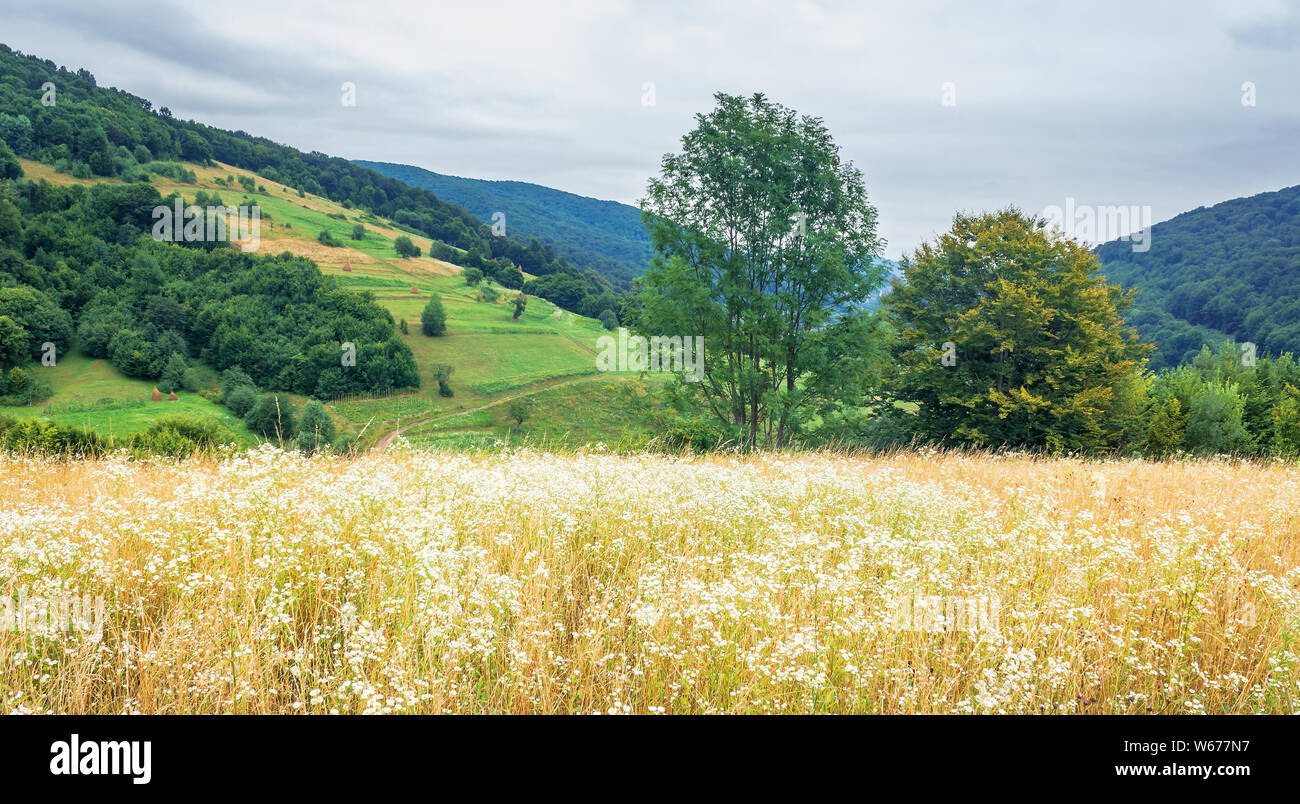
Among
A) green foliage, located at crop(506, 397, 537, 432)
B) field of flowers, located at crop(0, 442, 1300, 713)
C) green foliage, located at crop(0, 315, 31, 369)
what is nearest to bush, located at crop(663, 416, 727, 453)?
field of flowers, located at crop(0, 442, 1300, 713)

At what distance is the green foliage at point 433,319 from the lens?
11044 centimetres

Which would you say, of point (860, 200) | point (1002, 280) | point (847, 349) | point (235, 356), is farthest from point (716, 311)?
point (235, 356)

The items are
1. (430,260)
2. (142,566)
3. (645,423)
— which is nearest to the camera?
(142,566)

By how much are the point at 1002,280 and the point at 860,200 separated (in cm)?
929

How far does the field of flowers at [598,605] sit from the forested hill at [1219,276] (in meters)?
112

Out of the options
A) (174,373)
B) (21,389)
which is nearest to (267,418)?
(174,373)

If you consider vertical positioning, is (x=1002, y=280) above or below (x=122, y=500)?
above

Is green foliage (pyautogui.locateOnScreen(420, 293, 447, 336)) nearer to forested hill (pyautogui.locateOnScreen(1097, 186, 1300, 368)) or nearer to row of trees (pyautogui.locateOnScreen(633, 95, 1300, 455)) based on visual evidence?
row of trees (pyautogui.locateOnScreen(633, 95, 1300, 455))

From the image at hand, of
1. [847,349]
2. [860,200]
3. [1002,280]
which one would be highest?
[860,200]

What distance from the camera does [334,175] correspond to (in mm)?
197125

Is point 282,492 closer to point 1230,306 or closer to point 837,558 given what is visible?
point 837,558

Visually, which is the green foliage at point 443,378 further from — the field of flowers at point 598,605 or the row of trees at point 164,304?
the field of flowers at point 598,605

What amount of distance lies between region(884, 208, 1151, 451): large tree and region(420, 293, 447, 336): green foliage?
305 ft

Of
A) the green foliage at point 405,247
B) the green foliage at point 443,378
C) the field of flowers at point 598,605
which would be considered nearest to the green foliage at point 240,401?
the green foliage at point 443,378
